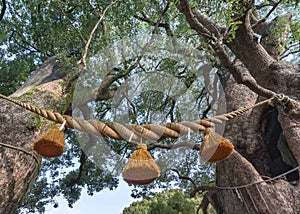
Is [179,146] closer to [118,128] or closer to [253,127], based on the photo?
[253,127]

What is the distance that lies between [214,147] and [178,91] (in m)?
1.55

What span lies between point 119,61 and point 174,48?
2.29ft

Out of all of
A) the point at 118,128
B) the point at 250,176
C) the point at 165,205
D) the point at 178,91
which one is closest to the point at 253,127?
the point at 250,176

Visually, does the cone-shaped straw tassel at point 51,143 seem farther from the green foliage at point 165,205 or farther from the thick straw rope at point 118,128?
the green foliage at point 165,205

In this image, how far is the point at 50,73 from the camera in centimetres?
459

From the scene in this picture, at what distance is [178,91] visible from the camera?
310cm

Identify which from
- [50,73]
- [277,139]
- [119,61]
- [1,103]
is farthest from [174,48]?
[50,73]

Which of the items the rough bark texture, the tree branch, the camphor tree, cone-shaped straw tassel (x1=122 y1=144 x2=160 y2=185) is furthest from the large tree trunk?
the rough bark texture

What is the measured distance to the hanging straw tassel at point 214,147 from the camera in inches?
63.9

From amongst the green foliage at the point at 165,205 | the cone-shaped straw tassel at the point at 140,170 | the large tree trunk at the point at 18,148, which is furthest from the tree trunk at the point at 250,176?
the large tree trunk at the point at 18,148

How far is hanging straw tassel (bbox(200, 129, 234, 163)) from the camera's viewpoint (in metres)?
1.62

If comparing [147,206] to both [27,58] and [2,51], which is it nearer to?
[27,58]

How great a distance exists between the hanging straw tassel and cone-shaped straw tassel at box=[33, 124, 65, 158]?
0.86 meters

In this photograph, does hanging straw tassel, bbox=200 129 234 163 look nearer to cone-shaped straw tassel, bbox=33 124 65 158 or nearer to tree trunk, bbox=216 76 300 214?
cone-shaped straw tassel, bbox=33 124 65 158
